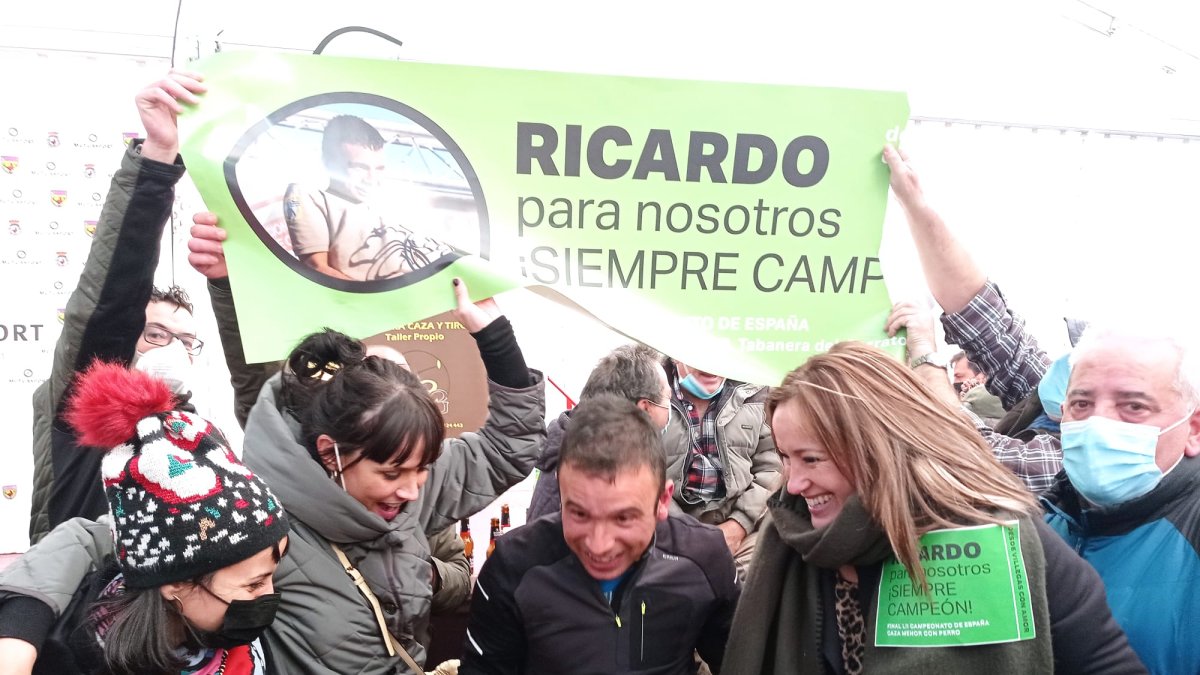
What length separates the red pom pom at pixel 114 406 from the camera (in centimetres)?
151

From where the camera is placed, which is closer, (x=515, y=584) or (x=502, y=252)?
(x=515, y=584)

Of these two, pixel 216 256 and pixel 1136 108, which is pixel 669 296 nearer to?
pixel 216 256

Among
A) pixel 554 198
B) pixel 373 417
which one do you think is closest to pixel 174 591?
pixel 373 417

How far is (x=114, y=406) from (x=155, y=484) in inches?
6.4

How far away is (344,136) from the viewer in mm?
2148

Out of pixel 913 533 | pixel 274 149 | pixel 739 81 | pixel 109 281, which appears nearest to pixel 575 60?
pixel 739 81

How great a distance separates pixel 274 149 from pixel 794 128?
1.38m

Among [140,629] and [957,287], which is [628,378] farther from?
[140,629]

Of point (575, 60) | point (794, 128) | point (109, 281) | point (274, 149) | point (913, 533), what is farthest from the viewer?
point (575, 60)

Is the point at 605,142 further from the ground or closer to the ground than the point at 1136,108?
closer to the ground

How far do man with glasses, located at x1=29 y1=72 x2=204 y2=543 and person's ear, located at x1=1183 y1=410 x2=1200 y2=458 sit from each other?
2.39 m

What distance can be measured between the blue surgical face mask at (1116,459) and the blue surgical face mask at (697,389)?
2.01 meters

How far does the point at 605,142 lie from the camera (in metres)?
2.21

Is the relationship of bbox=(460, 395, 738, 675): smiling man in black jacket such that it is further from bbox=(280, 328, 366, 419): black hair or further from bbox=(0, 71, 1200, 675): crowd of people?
bbox=(280, 328, 366, 419): black hair
